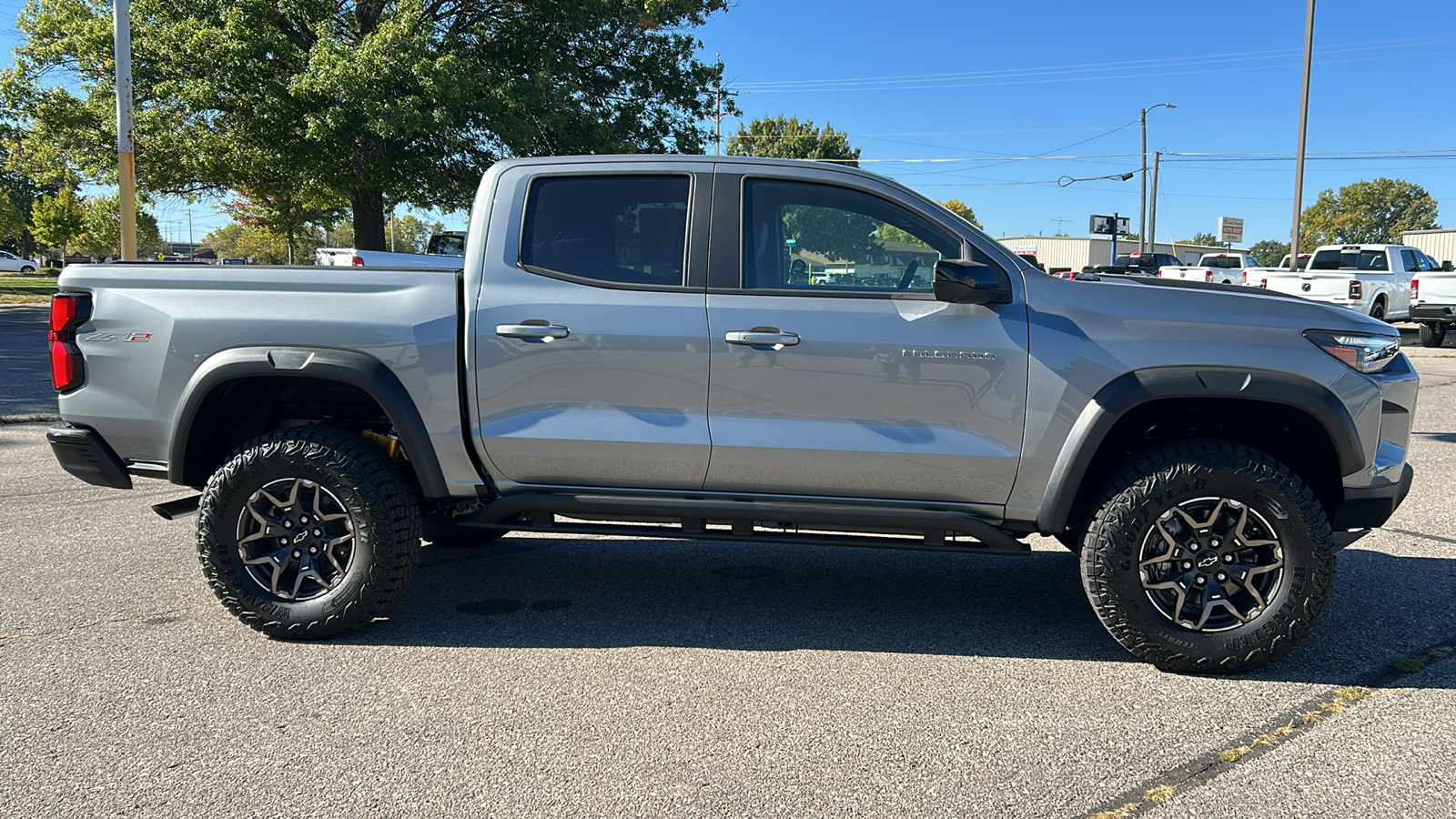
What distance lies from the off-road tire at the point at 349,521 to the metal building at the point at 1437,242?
224ft

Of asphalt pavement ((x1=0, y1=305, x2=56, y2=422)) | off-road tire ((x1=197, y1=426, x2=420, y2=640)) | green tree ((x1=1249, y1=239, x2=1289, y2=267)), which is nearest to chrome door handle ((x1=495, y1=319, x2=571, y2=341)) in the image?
off-road tire ((x1=197, y1=426, x2=420, y2=640))

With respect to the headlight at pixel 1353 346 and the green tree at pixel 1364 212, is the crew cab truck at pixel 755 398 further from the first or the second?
the green tree at pixel 1364 212

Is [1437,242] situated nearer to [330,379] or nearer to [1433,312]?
[1433,312]

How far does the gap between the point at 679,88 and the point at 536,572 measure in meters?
19.7

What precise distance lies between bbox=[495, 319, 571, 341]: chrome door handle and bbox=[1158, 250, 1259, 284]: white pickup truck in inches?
910

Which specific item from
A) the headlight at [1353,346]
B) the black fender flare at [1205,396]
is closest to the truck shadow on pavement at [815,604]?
the black fender flare at [1205,396]

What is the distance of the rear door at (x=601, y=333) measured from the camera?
4.05 meters

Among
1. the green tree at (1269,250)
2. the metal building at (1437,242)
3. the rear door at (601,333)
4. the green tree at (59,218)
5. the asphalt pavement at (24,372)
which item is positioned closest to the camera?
the rear door at (601,333)

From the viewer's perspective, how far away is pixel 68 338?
432 cm

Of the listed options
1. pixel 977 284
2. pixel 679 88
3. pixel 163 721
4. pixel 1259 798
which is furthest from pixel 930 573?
pixel 679 88

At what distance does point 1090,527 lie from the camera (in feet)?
12.9

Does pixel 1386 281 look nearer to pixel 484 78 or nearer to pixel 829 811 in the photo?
pixel 484 78

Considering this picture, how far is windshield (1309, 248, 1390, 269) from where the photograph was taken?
22.5 meters

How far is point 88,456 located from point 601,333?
224cm
